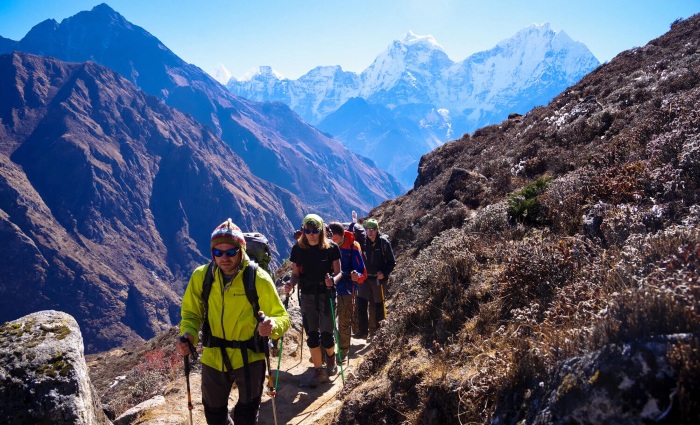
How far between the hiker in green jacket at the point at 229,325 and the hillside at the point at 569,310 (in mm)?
1298

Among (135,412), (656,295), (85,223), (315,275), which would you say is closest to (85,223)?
(85,223)

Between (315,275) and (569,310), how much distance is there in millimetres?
4034

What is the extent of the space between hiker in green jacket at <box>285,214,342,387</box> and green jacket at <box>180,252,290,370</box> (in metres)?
2.24

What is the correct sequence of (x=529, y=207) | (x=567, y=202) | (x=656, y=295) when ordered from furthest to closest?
(x=529, y=207)
(x=567, y=202)
(x=656, y=295)

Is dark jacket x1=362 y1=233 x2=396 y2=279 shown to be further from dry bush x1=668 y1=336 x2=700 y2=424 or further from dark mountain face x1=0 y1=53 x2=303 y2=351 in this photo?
dark mountain face x1=0 y1=53 x2=303 y2=351

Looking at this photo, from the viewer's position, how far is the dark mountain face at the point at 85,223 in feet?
388

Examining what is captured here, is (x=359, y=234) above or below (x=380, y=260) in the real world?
above

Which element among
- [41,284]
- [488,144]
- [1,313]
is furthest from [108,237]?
[488,144]

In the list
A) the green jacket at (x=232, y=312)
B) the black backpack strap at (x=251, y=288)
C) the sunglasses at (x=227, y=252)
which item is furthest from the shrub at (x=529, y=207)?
the sunglasses at (x=227, y=252)

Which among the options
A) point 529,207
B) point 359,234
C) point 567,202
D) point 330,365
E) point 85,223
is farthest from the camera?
point 85,223

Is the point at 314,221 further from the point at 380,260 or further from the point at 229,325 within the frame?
the point at 380,260

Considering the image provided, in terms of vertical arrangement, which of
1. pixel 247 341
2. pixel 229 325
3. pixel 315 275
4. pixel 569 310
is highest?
pixel 315 275

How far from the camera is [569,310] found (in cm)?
305

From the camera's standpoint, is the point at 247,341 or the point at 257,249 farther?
the point at 257,249
